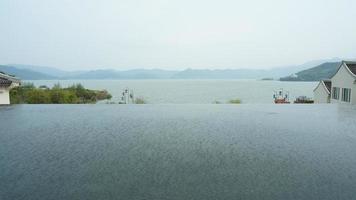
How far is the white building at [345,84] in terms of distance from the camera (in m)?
10.1

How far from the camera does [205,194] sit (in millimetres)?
2445

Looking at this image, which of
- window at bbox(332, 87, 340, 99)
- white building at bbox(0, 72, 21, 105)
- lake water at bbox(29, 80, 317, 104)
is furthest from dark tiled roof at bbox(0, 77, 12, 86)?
window at bbox(332, 87, 340, 99)

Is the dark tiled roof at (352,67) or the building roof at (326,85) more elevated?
the dark tiled roof at (352,67)

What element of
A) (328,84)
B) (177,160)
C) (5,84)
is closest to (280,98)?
(328,84)

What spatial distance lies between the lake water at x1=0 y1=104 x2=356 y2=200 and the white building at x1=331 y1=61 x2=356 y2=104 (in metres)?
4.29

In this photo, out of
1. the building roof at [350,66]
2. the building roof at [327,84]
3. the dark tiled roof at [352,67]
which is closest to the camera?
the building roof at [350,66]

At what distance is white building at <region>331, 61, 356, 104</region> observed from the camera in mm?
10094

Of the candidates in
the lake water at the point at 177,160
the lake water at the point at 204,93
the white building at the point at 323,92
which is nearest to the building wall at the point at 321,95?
the white building at the point at 323,92

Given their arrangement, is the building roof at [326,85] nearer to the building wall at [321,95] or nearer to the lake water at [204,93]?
the building wall at [321,95]

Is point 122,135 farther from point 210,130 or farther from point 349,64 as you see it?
point 349,64

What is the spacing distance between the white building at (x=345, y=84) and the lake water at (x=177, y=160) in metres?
4.29

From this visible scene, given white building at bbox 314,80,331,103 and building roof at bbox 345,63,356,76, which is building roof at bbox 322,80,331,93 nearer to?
white building at bbox 314,80,331,103

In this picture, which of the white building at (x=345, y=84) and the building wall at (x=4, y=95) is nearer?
the building wall at (x=4, y=95)

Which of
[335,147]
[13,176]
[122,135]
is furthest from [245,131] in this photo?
[13,176]
